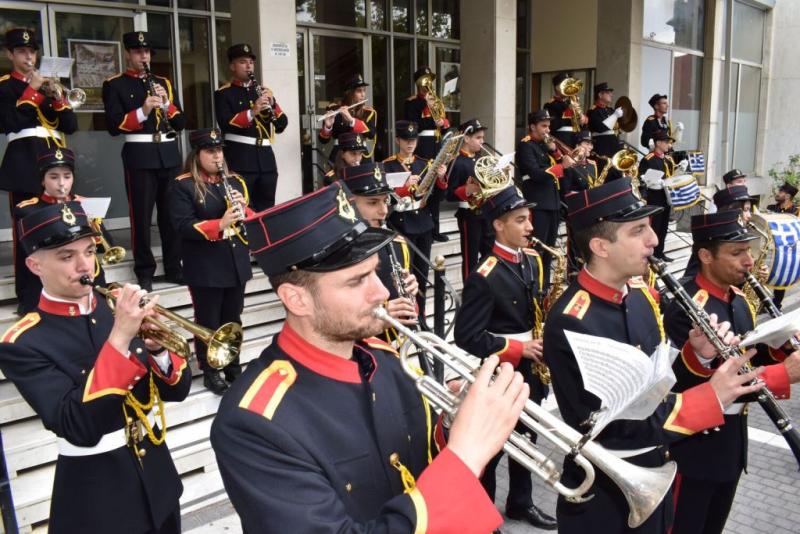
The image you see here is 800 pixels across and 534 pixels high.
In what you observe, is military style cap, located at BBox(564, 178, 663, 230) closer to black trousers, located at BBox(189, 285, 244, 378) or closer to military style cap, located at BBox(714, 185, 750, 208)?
black trousers, located at BBox(189, 285, 244, 378)

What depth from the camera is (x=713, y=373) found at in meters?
3.64

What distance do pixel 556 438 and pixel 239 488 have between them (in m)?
0.96

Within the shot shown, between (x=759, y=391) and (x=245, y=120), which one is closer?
(x=759, y=391)

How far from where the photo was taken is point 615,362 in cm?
238

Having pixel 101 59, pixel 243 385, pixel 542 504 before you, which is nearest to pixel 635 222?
pixel 243 385

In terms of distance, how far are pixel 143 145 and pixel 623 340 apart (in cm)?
555

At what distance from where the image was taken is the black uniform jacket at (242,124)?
26.1 feet

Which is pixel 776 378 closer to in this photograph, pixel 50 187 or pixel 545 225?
pixel 50 187

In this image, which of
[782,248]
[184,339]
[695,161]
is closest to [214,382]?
[184,339]

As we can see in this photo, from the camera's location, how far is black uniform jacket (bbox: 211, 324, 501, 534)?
187 cm

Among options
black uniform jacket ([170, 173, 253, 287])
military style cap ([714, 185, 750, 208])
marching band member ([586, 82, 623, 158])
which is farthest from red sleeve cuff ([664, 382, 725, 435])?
marching band member ([586, 82, 623, 158])

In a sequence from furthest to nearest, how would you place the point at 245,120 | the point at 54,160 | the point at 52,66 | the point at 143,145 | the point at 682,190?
the point at 682,190
the point at 245,120
the point at 143,145
the point at 52,66
the point at 54,160

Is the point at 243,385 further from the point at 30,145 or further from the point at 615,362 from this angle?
the point at 30,145

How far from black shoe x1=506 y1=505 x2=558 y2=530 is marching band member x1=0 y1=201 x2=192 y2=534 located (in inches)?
102
